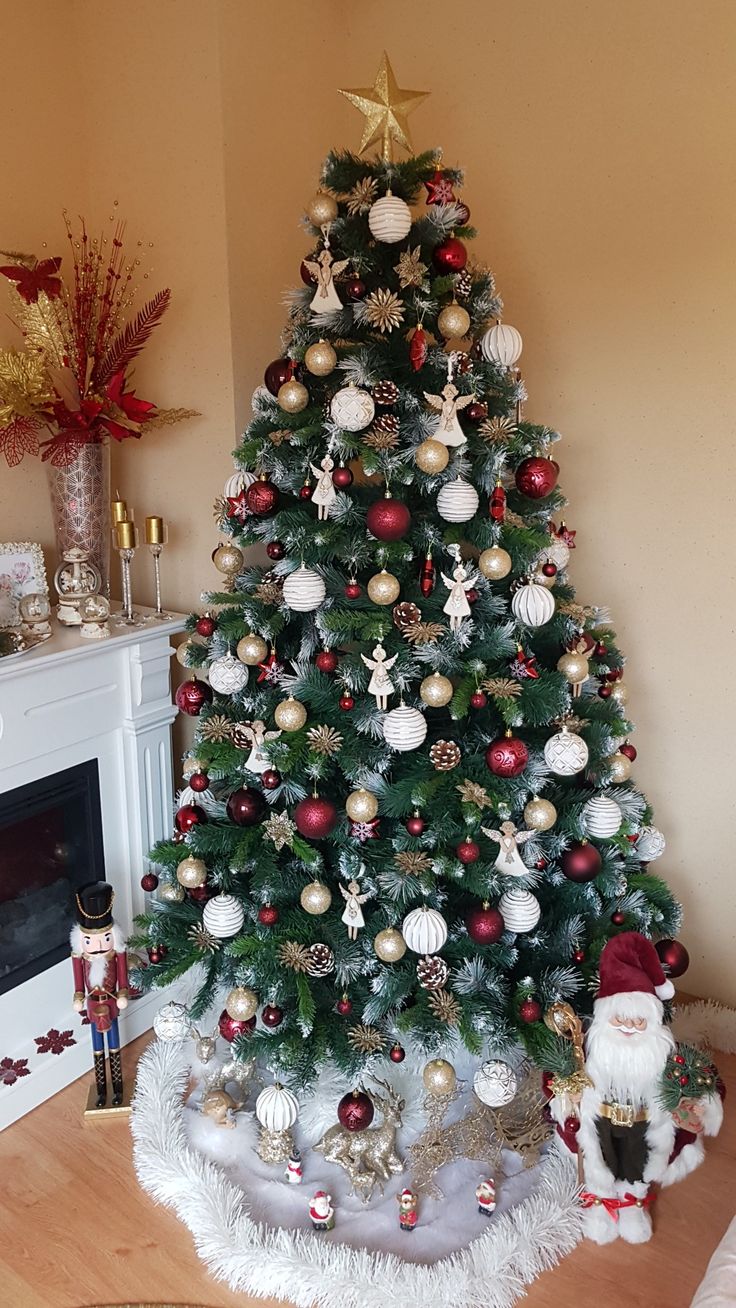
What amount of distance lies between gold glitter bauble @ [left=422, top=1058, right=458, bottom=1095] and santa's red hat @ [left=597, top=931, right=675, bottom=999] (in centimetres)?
31

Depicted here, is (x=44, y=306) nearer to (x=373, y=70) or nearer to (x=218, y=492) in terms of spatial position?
(x=218, y=492)

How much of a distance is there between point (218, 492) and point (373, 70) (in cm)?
116

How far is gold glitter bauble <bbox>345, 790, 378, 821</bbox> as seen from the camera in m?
1.68

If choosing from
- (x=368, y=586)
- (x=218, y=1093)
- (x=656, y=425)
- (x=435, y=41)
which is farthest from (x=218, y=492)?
(x=218, y=1093)

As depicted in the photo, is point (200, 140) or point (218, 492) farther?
point (218, 492)

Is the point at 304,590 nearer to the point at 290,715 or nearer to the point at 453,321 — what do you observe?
the point at 290,715

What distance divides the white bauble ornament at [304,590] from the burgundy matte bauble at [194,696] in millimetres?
327

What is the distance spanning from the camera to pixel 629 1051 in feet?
5.23

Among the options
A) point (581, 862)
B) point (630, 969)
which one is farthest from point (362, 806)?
point (630, 969)

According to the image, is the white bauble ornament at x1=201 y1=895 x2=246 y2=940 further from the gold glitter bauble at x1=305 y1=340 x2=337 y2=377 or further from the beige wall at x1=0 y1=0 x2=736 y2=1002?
the gold glitter bauble at x1=305 y1=340 x2=337 y2=377

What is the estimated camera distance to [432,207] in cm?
173

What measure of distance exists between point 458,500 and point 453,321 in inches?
13.3

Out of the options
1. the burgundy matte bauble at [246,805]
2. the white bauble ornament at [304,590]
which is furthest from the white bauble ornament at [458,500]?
the burgundy matte bauble at [246,805]

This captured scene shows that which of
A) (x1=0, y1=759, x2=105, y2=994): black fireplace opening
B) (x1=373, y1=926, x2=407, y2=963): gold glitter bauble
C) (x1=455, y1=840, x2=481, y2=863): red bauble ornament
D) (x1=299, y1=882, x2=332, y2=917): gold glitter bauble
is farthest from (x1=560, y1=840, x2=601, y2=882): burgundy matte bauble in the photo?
(x1=0, y1=759, x2=105, y2=994): black fireplace opening
